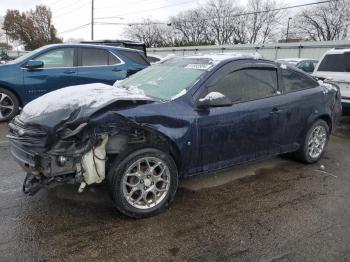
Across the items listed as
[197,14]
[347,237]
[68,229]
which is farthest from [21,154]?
[197,14]

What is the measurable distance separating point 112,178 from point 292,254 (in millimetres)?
1751

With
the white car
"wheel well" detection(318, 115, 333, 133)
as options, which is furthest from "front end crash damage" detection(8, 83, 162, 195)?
the white car

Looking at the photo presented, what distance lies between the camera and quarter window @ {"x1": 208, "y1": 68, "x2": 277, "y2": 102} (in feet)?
13.5

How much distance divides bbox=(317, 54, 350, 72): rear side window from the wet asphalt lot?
4457 millimetres

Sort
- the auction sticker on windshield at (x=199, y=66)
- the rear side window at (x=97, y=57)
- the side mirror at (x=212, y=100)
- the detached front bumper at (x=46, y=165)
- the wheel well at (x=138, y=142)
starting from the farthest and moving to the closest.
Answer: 1. the rear side window at (x=97, y=57)
2. the auction sticker on windshield at (x=199, y=66)
3. the side mirror at (x=212, y=100)
4. the wheel well at (x=138, y=142)
5. the detached front bumper at (x=46, y=165)

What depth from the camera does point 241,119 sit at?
412cm

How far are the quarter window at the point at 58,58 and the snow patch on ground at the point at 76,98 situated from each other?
4.10 meters

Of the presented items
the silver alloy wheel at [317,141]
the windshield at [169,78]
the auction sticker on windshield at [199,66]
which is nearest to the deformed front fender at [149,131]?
the windshield at [169,78]

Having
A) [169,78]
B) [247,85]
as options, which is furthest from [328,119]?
[169,78]

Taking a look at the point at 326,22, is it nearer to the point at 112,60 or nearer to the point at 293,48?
the point at 293,48

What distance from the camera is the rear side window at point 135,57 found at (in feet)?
28.3

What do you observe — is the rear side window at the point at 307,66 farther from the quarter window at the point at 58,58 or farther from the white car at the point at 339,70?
the quarter window at the point at 58,58

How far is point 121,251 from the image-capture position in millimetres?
2949

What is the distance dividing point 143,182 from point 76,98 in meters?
1.11
